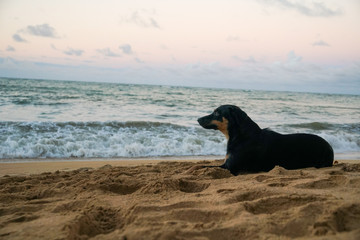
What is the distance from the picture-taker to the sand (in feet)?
7.41

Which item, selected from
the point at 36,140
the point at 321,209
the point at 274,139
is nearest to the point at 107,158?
the point at 36,140

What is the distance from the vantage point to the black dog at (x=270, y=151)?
4949mm

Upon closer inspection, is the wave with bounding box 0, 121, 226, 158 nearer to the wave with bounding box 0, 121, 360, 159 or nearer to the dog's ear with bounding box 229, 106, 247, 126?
the wave with bounding box 0, 121, 360, 159

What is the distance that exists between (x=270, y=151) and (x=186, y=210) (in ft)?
8.81

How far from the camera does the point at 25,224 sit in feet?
8.49

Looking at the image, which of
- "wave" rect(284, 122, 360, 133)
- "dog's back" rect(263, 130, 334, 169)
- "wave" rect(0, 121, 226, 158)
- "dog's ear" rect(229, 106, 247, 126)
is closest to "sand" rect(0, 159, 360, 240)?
"dog's back" rect(263, 130, 334, 169)

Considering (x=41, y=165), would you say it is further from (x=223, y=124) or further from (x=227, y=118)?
(x=227, y=118)

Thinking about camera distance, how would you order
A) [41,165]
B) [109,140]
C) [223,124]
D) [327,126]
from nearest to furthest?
[223,124]
[41,165]
[109,140]
[327,126]

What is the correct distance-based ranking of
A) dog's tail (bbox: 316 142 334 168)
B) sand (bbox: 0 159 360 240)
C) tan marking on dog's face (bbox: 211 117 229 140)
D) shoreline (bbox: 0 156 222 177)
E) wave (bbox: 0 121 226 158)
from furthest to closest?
wave (bbox: 0 121 226 158) → shoreline (bbox: 0 156 222 177) → tan marking on dog's face (bbox: 211 117 229 140) → dog's tail (bbox: 316 142 334 168) → sand (bbox: 0 159 360 240)

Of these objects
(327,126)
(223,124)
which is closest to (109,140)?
(223,124)

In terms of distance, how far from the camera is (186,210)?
107 inches

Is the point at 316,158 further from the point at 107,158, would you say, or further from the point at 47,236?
the point at 107,158

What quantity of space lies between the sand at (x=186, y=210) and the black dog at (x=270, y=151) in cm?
83

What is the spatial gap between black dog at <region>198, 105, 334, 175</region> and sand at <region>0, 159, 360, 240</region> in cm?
83
